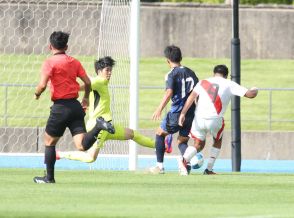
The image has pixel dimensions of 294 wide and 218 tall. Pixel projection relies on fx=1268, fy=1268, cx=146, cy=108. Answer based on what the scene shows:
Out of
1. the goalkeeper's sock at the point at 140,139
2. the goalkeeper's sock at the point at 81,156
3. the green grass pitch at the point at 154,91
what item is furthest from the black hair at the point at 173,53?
the green grass pitch at the point at 154,91

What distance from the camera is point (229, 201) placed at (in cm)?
1341

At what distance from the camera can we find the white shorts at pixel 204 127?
1817 centimetres

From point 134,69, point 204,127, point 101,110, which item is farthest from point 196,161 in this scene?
point 134,69

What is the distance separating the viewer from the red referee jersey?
1564 centimetres

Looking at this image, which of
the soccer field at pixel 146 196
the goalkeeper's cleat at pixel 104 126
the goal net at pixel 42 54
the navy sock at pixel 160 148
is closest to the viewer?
the soccer field at pixel 146 196

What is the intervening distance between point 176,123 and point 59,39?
3.41m

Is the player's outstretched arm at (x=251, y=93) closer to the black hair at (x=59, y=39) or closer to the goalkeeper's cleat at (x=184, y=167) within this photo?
the goalkeeper's cleat at (x=184, y=167)

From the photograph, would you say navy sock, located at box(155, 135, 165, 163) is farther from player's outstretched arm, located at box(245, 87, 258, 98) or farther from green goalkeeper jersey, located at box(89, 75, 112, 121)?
player's outstretched arm, located at box(245, 87, 258, 98)

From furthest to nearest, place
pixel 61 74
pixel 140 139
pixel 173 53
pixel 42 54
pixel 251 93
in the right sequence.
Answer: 1. pixel 42 54
2. pixel 140 139
3. pixel 173 53
4. pixel 251 93
5. pixel 61 74

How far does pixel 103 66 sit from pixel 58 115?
302 cm

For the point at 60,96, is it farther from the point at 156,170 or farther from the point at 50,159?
the point at 156,170

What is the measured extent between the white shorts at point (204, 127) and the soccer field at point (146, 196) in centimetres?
71

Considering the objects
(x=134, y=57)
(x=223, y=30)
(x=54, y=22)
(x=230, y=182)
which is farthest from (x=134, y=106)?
(x=223, y=30)

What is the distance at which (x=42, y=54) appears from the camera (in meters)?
35.0
